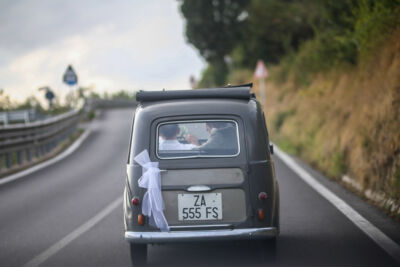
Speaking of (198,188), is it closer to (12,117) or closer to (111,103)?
(12,117)

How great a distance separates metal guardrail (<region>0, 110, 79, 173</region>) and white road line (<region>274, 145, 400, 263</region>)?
25.2 feet

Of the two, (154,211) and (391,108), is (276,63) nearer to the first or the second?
(391,108)

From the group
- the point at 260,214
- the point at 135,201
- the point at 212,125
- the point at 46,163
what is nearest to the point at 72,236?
the point at 135,201

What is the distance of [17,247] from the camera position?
724 centimetres

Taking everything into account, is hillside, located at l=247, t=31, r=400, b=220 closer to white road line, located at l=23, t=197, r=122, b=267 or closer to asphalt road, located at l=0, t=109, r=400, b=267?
asphalt road, located at l=0, t=109, r=400, b=267

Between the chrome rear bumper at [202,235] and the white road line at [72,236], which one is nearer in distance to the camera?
the chrome rear bumper at [202,235]

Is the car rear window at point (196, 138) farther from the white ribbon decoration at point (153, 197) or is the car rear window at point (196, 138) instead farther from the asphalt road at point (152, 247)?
the asphalt road at point (152, 247)

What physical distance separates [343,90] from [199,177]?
10.7 meters

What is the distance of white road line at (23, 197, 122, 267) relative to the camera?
6559mm

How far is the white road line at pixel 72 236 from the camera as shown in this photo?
21.5 feet

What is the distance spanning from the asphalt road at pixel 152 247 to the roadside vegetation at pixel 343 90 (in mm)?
624

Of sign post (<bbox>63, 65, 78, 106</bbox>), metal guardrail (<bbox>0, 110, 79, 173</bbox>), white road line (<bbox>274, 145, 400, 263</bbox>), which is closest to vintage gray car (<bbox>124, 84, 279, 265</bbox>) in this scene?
white road line (<bbox>274, 145, 400, 263</bbox>)

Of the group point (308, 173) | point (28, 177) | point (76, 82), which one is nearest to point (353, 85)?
point (308, 173)

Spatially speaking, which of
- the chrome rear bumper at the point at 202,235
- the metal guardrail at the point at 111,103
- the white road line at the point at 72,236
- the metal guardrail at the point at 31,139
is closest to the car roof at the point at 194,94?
the chrome rear bumper at the point at 202,235
